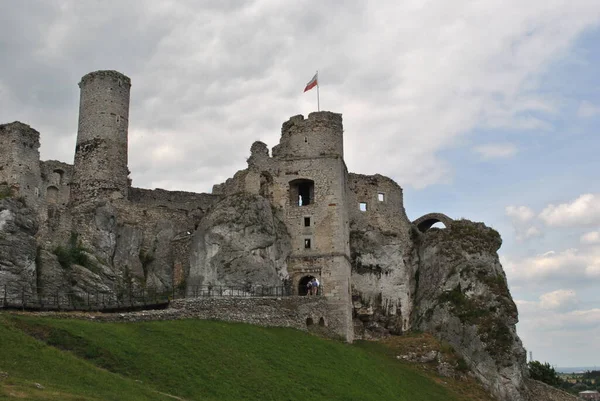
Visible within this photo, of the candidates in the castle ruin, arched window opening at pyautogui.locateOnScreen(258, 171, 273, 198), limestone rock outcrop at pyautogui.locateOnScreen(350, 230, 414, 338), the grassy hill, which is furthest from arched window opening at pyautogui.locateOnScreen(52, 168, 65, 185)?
limestone rock outcrop at pyautogui.locateOnScreen(350, 230, 414, 338)

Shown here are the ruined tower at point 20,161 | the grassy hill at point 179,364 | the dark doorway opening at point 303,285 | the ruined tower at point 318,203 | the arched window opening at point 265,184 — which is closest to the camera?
the grassy hill at point 179,364

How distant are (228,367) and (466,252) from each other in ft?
99.5

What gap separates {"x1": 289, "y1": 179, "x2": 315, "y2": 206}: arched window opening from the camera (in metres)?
60.2

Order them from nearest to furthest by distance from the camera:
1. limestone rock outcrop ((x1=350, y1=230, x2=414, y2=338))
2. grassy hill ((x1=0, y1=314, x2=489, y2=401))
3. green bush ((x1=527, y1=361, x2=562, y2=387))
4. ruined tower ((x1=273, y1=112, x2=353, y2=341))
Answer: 1. grassy hill ((x1=0, y1=314, x2=489, y2=401))
2. ruined tower ((x1=273, y1=112, x2=353, y2=341))
3. limestone rock outcrop ((x1=350, y1=230, x2=414, y2=338))
4. green bush ((x1=527, y1=361, x2=562, y2=387))

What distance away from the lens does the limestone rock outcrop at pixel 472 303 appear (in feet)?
180

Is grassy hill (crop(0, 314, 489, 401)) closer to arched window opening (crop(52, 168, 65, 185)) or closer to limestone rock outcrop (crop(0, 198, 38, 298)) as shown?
limestone rock outcrop (crop(0, 198, 38, 298))

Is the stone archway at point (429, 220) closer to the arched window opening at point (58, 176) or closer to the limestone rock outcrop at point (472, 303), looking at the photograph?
the limestone rock outcrop at point (472, 303)

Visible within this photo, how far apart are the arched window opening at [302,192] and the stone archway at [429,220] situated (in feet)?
39.2

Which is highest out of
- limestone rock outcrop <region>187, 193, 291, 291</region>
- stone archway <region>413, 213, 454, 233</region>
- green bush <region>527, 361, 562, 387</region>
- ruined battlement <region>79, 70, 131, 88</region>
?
ruined battlement <region>79, 70, 131, 88</region>

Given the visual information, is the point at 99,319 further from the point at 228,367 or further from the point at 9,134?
the point at 9,134

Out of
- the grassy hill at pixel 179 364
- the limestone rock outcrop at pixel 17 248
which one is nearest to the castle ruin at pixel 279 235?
the limestone rock outcrop at pixel 17 248

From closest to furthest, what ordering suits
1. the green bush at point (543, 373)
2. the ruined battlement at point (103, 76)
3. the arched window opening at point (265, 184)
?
the ruined battlement at point (103, 76), the arched window opening at point (265, 184), the green bush at point (543, 373)

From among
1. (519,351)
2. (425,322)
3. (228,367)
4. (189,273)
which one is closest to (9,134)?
(189,273)

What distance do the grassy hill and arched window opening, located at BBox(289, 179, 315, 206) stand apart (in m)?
14.8
